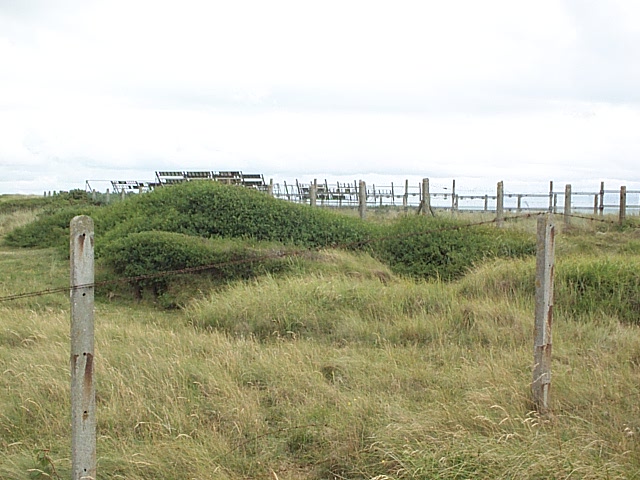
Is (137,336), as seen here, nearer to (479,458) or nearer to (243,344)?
(243,344)

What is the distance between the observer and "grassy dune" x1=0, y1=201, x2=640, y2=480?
4.24 metres

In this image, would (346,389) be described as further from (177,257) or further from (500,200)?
(500,200)

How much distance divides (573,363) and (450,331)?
1.98 m

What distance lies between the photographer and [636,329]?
7.91 m

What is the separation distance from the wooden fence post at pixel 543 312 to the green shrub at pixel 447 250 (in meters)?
8.11

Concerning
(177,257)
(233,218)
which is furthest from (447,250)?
(177,257)

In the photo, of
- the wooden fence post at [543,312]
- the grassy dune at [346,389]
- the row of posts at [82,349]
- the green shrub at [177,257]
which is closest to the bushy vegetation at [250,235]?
the green shrub at [177,257]

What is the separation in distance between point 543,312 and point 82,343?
124 inches

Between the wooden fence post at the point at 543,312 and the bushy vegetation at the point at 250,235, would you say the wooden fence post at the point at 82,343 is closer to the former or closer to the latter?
the wooden fence post at the point at 543,312

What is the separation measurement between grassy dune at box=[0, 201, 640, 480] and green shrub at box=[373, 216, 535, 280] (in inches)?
138

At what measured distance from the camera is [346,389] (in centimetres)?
576

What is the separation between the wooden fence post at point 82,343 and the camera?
3.60m

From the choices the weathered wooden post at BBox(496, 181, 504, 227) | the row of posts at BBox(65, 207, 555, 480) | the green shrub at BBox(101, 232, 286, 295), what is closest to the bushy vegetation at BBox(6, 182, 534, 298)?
the green shrub at BBox(101, 232, 286, 295)

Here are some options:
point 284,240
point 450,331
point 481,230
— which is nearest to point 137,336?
point 450,331
